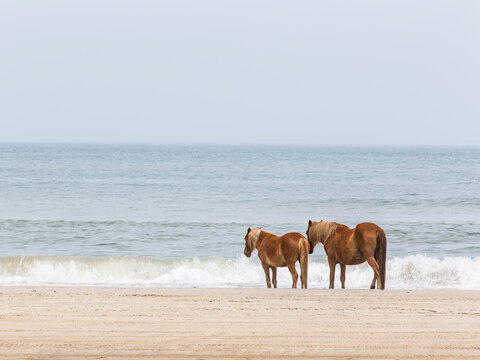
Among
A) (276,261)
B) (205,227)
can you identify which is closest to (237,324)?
(276,261)

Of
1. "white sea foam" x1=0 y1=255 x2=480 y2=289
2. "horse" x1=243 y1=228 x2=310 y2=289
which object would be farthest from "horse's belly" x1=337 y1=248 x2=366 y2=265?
"white sea foam" x1=0 y1=255 x2=480 y2=289

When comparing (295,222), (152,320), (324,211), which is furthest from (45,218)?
(152,320)

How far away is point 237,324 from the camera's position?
7.19 metres

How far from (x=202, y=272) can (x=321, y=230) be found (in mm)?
3588

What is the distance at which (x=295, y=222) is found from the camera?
845 inches

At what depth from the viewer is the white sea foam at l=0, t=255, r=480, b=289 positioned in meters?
12.2

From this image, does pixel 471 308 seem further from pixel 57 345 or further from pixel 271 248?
pixel 57 345

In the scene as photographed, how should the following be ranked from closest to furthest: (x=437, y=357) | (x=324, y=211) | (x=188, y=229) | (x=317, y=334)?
1. (x=437, y=357)
2. (x=317, y=334)
3. (x=188, y=229)
4. (x=324, y=211)

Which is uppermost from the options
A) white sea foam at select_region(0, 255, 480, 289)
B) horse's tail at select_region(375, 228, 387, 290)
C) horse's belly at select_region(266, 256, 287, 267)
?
horse's tail at select_region(375, 228, 387, 290)

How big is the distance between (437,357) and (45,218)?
17476 millimetres

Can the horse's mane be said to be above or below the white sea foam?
above

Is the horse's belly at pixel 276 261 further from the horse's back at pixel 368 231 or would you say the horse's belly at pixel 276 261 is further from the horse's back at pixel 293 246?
the horse's back at pixel 368 231

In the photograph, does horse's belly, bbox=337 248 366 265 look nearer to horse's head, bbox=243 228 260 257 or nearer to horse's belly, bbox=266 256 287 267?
horse's belly, bbox=266 256 287 267

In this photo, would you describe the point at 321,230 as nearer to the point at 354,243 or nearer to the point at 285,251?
the point at 354,243
